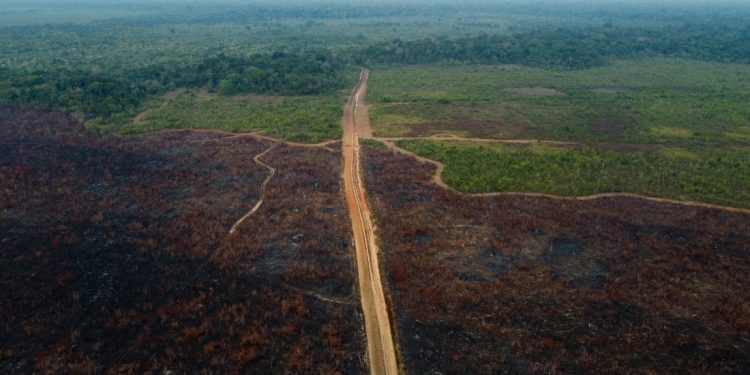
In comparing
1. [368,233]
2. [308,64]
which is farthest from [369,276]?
[308,64]

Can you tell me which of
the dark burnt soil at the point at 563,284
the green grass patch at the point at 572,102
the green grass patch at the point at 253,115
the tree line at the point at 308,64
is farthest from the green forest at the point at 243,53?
the dark burnt soil at the point at 563,284

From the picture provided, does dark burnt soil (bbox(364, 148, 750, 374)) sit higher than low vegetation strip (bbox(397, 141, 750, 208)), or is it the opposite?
low vegetation strip (bbox(397, 141, 750, 208))

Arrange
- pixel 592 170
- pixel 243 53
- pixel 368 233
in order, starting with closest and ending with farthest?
pixel 368 233 → pixel 592 170 → pixel 243 53

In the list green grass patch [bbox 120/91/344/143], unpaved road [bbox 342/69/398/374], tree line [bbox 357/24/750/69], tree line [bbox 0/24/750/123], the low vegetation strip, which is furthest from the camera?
tree line [bbox 357/24/750/69]

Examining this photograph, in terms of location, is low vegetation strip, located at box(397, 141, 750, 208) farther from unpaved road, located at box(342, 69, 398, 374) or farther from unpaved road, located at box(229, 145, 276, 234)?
unpaved road, located at box(229, 145, 276, 234)

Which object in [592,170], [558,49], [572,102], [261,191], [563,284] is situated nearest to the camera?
[563,284]

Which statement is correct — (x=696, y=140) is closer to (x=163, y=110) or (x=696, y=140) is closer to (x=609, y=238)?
(x=609, y=238)

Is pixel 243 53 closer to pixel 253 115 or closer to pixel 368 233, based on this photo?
pixel 253 115

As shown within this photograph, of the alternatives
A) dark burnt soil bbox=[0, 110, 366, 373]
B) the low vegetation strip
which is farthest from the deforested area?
the low vegetation strip
